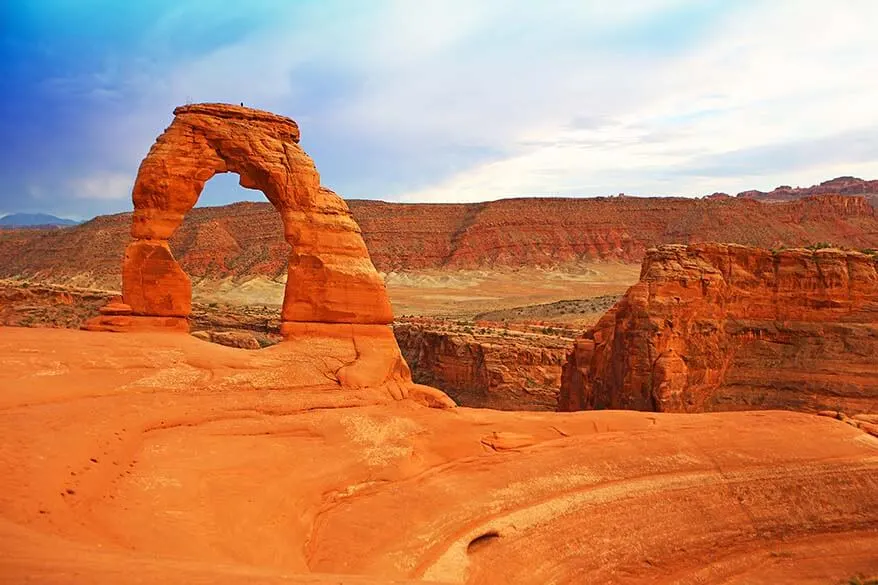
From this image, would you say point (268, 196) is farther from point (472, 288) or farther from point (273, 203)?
point (472, 288)

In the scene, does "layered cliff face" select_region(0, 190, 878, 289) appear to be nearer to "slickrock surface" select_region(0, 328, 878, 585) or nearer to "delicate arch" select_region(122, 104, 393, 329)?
"delicate arch" select_region(122, 104, 393, 329)

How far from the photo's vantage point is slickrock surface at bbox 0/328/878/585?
9477 mm

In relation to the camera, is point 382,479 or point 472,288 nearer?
point 382,479

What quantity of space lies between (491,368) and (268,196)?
21972 mm

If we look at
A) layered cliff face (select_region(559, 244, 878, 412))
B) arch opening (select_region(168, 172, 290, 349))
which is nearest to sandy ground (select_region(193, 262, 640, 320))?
arch opening (select_region(168, 172, 290, 349))

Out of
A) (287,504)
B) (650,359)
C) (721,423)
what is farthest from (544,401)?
(287,504)

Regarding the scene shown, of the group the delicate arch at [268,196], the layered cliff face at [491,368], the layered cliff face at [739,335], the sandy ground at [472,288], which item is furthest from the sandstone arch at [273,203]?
the sandy ground at [472,288]

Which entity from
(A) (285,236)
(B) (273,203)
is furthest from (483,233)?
(A) (285,236)

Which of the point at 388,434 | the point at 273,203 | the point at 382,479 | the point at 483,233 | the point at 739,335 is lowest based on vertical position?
the point at 382,479

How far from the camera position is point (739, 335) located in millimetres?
24094

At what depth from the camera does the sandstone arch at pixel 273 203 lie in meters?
17.5

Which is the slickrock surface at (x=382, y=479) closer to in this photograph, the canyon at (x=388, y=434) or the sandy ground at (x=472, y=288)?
the canyon at (x=388, y=434)

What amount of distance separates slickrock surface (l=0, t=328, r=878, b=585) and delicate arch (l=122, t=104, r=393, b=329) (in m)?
1.53

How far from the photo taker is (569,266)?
117 m
